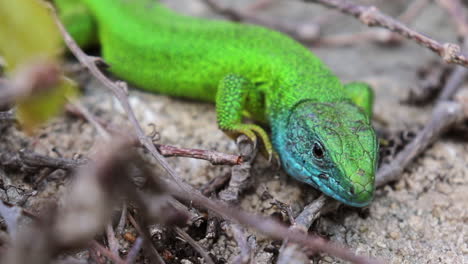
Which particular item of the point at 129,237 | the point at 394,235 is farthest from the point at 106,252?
the point at 394,235

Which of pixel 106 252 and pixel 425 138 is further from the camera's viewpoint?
pixel 425 138

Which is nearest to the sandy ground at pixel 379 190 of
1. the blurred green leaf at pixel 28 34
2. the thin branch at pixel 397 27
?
the thin branch at pixel 397 27

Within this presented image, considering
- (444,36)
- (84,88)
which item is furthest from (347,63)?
(84,88)

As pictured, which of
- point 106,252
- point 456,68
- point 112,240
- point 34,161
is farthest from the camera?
point 456,68

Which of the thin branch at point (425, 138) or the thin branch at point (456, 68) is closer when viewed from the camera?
the thin branch at point (425, 138)

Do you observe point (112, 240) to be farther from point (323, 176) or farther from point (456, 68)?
point (456, 68)

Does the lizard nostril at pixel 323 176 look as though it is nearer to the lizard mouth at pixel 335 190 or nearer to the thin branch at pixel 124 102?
the lizard mouth at pixel 335 190

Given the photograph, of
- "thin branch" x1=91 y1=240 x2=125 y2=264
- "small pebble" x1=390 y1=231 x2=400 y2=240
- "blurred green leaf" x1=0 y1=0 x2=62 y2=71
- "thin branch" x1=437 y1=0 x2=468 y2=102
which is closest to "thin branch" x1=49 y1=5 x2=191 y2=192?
"thin branch" x1=91 y1=240 x2=125 y2=264
